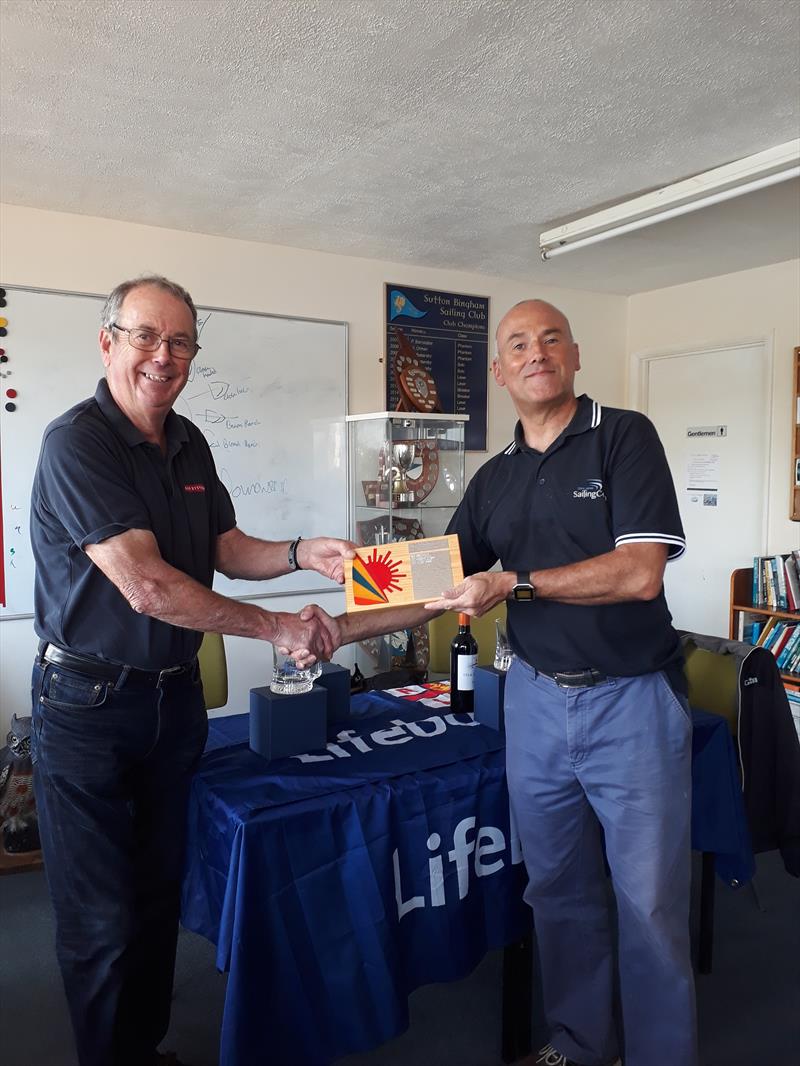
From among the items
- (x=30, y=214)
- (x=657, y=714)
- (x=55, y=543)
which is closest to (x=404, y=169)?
(x=30, y=214)

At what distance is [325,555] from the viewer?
2.19 meters

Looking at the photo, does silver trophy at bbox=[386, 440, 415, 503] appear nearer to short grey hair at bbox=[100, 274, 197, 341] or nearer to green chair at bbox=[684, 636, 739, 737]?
green chair at bbox=[684, 636, 739, 737]

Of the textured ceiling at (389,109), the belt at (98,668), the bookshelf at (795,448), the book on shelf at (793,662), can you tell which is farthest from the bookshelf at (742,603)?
the belt at (98,668)

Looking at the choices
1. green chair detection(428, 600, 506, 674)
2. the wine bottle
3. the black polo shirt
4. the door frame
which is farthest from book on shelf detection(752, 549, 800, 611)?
the black polo shirt

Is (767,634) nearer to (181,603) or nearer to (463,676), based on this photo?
(463,676)

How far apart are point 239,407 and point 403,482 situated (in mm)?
976

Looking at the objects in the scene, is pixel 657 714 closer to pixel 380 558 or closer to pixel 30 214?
pixel 380 558

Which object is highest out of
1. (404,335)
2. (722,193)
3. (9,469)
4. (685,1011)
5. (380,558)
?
(722,193)

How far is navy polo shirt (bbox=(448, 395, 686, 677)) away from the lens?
175 cm

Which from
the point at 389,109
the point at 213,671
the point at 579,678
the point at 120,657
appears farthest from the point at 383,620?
the point at 389,109

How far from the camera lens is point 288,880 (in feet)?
5.36

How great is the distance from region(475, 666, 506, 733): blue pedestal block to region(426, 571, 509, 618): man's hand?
0.50 metres

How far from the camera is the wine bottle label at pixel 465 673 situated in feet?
7.69

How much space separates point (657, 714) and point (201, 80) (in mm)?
2257
